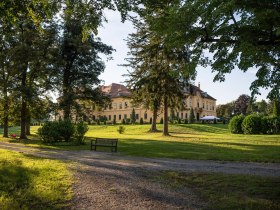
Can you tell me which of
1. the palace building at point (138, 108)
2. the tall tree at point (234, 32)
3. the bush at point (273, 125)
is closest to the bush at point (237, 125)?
the bush at point (273, 125)

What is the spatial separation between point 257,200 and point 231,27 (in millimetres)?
3901

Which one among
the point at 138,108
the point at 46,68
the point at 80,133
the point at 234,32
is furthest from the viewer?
the point at 138,108

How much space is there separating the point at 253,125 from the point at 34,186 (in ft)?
102

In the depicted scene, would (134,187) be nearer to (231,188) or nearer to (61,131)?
(231,188)

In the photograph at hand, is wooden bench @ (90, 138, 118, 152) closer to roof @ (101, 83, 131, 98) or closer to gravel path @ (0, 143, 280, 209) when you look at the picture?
gravel path @ (0, 143, 280, 209)

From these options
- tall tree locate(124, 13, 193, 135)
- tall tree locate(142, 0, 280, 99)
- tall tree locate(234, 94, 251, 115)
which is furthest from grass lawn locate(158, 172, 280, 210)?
tall tree locate(234, 94, 251, 115)

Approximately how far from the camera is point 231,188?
873cm

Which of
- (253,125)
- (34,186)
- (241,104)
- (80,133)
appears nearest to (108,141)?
(80,133)

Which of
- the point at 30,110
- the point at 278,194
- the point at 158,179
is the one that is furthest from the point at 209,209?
the point at 30,110

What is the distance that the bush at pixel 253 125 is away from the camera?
35.9 meters

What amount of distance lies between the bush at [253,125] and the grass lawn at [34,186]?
92.8 ft

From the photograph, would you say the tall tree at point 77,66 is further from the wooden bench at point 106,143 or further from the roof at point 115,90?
the roof at point 115,90

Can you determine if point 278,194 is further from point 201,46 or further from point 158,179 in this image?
point 201,46

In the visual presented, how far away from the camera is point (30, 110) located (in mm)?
32250
